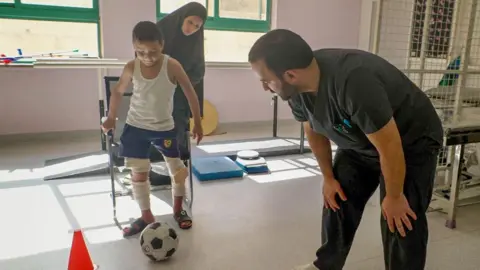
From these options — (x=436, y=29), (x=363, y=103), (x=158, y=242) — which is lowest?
(x=158, y=242)

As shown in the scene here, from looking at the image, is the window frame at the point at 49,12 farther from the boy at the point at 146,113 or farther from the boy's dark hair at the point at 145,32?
the boy's dark hair at the point at 145,32

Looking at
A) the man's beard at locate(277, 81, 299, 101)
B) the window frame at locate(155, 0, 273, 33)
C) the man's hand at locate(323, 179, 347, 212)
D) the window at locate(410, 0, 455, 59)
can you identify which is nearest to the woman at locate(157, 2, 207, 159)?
the man's hand at locate(323, 179, 347, 212)

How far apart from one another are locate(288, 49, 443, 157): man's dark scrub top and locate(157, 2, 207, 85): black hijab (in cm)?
127

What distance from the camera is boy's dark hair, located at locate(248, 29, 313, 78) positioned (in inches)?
43.9

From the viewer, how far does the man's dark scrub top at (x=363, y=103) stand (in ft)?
3.62

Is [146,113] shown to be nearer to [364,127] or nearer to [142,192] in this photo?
[142,192]

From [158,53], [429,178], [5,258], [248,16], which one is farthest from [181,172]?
[248,16]

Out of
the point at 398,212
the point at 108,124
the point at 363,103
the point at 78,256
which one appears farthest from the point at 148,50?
the point at 398,212

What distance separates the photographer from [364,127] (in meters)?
1.13

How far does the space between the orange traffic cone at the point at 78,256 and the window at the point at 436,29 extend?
94.0 inches

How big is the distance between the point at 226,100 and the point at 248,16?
3.49ft

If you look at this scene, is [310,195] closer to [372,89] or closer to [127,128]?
[127,128]

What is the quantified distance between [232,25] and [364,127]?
4.03 meters

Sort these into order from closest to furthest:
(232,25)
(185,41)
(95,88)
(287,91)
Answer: (287,91)
(185,41)
(95,88)
(232,25)
